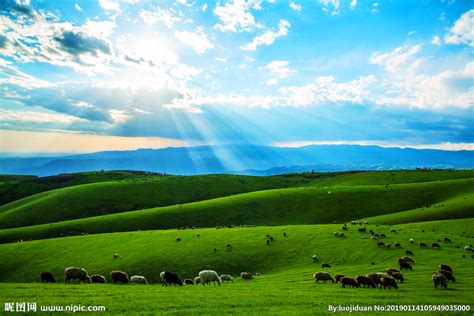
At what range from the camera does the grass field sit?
2164 centimetres

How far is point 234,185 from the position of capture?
133 metres

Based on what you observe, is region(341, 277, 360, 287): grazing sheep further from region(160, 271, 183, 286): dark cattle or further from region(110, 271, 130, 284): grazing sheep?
region(110, 271, 130, 284): grazing sheep

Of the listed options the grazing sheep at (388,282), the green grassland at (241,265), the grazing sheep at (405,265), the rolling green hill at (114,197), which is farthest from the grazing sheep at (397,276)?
the rolling green hill at (114,197)

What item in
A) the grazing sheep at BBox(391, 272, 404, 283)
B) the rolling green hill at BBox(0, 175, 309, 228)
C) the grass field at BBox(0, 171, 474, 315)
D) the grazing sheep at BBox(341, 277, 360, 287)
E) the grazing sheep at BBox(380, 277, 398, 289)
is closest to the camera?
the grass field at BBox(0, 171, 474, 315)

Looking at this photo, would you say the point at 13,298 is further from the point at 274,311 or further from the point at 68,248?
the point at 68,248

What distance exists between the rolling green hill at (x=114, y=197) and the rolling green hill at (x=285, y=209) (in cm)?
1730

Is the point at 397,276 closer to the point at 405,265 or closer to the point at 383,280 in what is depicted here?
the point at 383,280

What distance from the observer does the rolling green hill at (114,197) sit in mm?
95188

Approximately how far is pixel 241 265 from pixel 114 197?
80.6 meters

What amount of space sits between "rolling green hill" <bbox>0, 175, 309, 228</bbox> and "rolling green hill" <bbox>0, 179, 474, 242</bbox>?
17.3 meters

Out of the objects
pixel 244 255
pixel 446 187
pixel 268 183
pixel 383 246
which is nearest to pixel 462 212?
pixel 446 187

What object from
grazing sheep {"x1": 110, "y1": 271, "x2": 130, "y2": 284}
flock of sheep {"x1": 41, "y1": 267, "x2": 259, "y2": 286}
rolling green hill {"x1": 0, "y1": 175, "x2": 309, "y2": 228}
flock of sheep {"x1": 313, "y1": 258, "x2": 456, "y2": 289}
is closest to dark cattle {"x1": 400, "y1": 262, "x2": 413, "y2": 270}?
flock of sheep {"x1": 313, "y1": 258, "x2": 456, "y2": 289}

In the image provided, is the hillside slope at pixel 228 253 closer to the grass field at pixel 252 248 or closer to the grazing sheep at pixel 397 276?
the grass field at pixel 252 248

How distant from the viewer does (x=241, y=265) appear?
43156 mm
